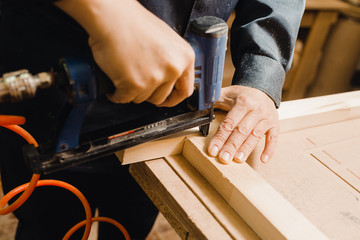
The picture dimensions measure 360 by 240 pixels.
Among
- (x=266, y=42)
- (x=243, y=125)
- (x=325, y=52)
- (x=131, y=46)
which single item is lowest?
(x=325, y=52)

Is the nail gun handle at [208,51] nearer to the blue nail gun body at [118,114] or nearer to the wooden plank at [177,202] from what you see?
the blue nail gun body at [118,114]

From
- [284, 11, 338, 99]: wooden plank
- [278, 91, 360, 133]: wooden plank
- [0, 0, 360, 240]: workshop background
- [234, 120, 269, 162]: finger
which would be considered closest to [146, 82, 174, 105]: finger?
[234, 120, 269, 162]: finger

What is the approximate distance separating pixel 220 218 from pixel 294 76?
8.45 ft

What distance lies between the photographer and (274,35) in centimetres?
102

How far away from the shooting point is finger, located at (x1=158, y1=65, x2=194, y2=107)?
0.62 meters

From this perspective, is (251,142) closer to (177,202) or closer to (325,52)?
(177,202)

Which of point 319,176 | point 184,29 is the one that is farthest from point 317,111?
point 184,29

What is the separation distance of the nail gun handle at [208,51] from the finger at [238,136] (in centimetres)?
13

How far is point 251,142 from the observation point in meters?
0.83

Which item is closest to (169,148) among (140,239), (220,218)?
(220,218)

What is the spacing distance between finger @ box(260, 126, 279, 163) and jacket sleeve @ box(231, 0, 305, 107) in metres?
0.11

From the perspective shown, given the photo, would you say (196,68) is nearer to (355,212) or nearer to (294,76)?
(355,212)

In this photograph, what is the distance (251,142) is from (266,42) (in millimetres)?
355

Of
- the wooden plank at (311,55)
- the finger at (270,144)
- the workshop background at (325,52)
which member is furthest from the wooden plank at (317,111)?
the wooden plank at (311,55)
